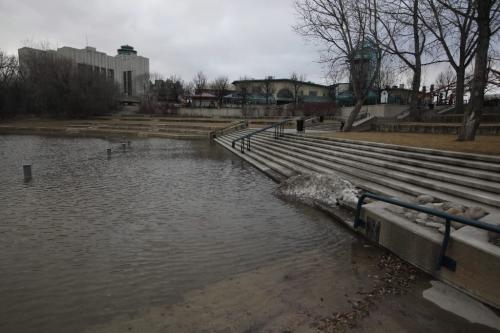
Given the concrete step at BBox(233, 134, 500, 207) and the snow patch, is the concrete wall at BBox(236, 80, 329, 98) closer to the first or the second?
the concrete step at BBox(233, 134, 500, 207)

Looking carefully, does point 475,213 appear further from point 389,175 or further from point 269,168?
point 269,168

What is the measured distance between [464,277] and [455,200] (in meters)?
2.68

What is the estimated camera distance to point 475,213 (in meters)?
4.73

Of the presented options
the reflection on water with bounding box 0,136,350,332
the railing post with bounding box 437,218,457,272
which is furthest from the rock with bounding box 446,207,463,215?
the reflection on water with bounding box 0,136,350,332

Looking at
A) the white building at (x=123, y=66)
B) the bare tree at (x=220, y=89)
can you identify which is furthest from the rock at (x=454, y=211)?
the white building at (x=123, y=66)

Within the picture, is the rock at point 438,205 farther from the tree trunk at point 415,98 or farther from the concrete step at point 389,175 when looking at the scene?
the tree trunk at point 415,98

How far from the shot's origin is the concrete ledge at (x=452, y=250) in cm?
337

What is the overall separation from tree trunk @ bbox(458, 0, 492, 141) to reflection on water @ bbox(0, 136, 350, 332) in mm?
7396

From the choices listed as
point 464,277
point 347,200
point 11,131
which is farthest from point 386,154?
point 11,131

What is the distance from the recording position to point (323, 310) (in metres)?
3.27

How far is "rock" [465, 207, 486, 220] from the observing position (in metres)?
4.64

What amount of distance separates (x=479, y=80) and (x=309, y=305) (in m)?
11.1

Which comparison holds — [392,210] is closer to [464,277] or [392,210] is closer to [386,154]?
[464,277]

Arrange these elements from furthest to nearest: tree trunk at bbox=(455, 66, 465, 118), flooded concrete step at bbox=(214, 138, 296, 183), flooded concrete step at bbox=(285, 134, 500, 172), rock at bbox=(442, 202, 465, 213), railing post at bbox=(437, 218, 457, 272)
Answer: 1. tree trunk at bbox=(455, 66, 465, 118)
2. flooded concrete step at bbox=(214, 138, 296, 183)
3. flooded concrete step at bbox=(285, 134, 500, 172)
4. rock at bbox=(442, 202, 465, 213)
5. railing post at bbox=(437, 218, 457, 272)
